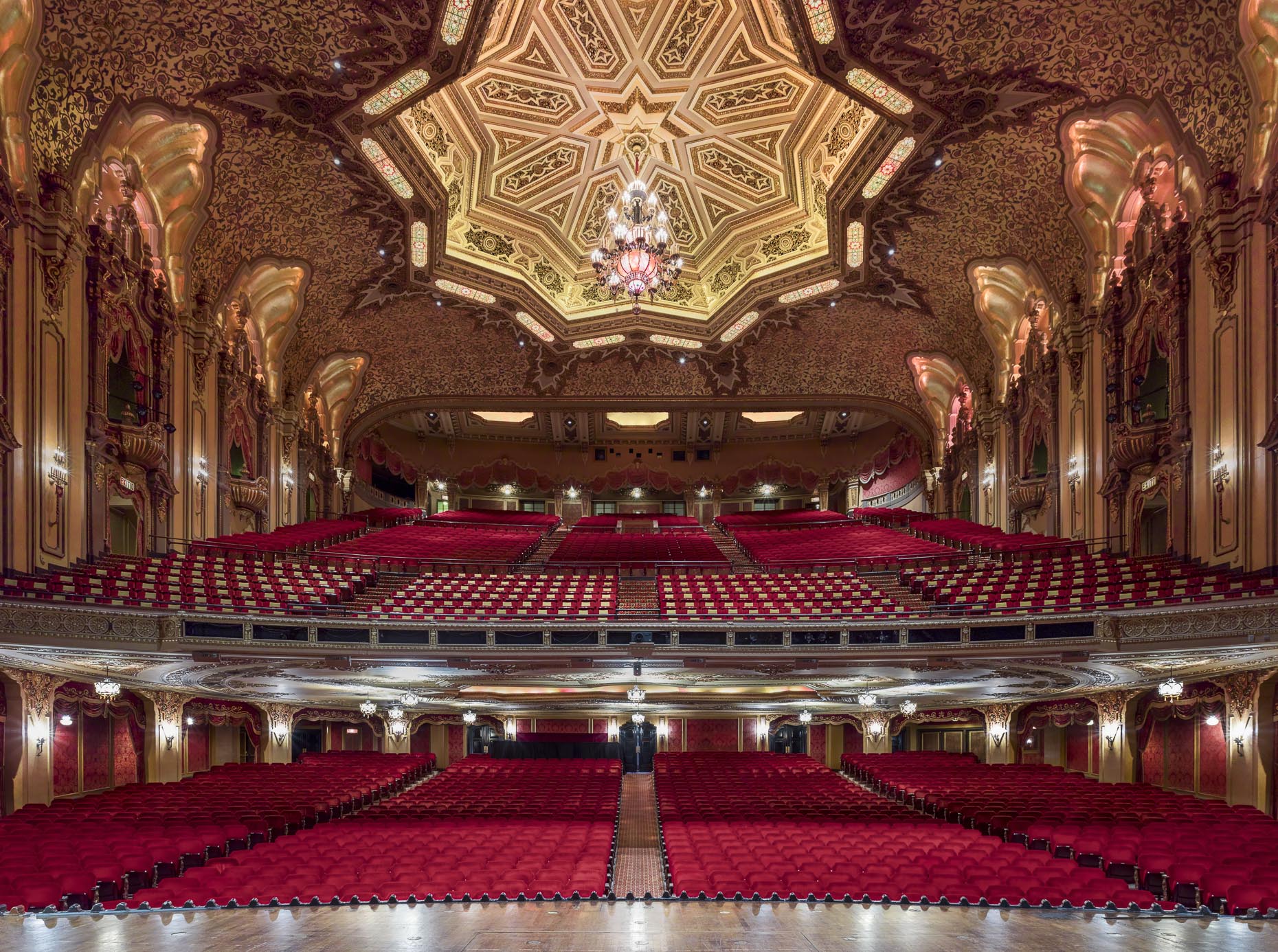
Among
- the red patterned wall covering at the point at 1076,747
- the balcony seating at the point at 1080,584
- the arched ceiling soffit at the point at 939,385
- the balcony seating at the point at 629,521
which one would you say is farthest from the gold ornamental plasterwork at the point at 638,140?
the red patterned wall covering at the point at 1076,747

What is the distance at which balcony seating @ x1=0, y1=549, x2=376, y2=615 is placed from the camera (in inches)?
549

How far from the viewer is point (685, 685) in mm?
20609

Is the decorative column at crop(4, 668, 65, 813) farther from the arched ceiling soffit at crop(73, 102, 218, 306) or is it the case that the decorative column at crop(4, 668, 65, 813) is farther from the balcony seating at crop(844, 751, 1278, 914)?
the balcony seating at crop(844, 751, 1278, 914)

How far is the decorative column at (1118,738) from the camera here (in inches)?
754

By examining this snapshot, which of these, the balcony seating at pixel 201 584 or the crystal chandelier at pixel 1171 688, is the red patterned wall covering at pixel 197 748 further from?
the crystal chandelier at pixel 1171 688

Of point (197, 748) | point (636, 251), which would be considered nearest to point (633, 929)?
point (636, 251)

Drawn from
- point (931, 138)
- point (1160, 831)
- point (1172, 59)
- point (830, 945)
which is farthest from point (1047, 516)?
point (830, 945)

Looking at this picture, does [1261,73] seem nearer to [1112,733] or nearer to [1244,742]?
[1244,742]

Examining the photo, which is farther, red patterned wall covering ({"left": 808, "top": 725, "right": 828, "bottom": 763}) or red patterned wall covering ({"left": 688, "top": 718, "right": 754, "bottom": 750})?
red patterned wall covering ({"left": 808, "top": 725, "right": 828, "bottom": 763})

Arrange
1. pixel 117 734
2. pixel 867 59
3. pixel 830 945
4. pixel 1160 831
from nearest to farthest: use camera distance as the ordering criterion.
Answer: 1. pixel 830 945
2. pixel 1160 831
3. pixel 867 59
4. pixel 117 734

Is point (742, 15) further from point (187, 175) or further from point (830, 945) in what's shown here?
point (830, 945)

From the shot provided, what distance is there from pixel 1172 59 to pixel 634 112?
11136mm

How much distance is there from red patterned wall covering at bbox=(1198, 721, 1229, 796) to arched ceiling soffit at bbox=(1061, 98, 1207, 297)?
8.70m

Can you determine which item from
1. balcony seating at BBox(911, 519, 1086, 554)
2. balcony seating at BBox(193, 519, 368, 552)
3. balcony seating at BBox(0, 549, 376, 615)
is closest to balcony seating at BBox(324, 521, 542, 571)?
balcony seating at BBox(193, 519, 368, 552)
